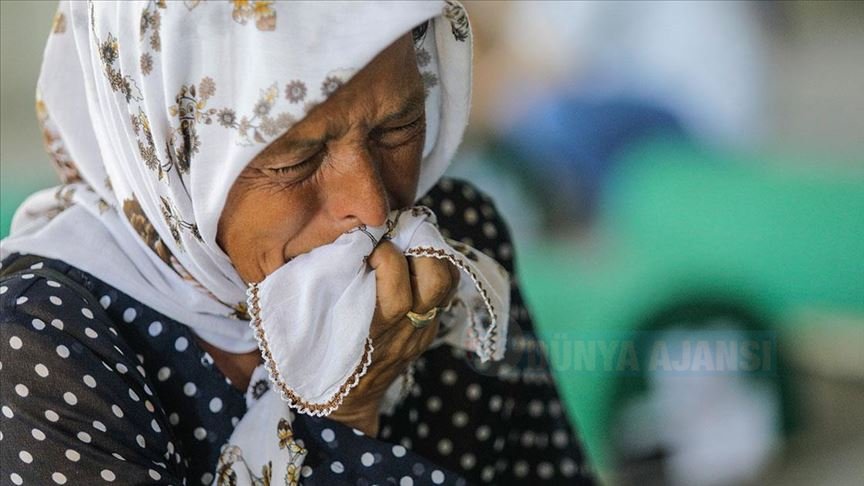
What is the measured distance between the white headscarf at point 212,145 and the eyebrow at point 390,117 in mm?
35

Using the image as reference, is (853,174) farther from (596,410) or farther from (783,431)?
(596,410)

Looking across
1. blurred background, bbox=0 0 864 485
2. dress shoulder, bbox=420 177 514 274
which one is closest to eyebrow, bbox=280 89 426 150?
dress shoulder, bbox=420 177 514 274

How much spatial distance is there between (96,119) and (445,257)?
41cm

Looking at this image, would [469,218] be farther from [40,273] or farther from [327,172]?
[40,273]

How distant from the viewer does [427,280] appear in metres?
0.96

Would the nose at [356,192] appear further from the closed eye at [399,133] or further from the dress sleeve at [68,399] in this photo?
the dress sleeve at [68,399]

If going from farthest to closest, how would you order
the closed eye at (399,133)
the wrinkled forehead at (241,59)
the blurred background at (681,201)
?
the blurred background at (681,201)
the closed eye at (399,133)
the wrinkled forehead at (241,59)

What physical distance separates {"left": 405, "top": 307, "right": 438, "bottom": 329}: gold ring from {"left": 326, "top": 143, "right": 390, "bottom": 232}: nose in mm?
120

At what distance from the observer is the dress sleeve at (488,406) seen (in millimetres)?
1189

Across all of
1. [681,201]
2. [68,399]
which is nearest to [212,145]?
[68,399]

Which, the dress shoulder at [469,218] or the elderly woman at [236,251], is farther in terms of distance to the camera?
the dress shoulder at [469,218]

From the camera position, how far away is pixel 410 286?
96 cm

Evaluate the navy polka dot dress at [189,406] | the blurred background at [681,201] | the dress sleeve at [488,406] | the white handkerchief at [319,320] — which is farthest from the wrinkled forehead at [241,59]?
the blurred background at [681,201]

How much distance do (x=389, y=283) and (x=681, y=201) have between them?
0.88m
